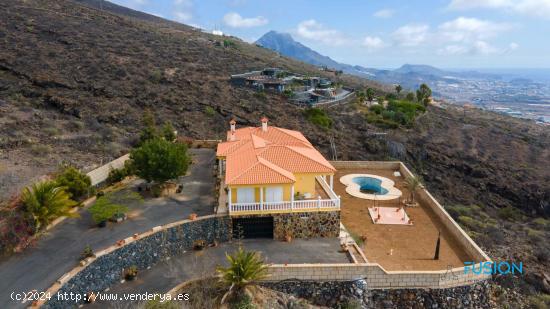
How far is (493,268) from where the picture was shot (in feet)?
62.8

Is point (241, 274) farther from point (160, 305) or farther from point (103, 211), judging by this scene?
point (103, 211)

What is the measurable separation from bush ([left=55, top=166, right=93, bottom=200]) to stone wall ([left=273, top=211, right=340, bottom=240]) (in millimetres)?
11452

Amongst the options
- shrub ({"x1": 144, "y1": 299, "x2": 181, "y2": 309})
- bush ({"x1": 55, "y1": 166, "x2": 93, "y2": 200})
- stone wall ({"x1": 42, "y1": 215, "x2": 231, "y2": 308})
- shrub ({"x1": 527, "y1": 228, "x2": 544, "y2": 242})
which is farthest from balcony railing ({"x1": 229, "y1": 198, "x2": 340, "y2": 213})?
shrub ({"x1": 527, "y1": 228, "x2": 544, "y2": 242})

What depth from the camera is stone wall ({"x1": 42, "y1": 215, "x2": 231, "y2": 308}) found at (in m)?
15.0

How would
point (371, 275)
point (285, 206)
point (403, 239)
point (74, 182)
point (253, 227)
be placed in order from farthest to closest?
point (403, 239) → point (74, 182) → point (253, 227) → point (285, 206) → point (371, 275)

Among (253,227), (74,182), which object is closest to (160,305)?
(253,227)

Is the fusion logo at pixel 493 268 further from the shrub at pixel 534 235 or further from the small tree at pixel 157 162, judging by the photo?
the small tree at pixel 157 162

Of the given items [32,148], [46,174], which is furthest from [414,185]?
[32,148]

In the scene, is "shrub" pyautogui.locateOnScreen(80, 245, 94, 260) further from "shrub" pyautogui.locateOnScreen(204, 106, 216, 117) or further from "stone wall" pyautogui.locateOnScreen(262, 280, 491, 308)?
"shrub" pyautogui.locateOnScreen(204, 106, 216, 117)

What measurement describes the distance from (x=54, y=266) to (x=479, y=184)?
42143 mm

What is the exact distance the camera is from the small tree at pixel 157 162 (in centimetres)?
2209

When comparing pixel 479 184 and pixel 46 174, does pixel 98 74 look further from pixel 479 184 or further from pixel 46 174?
pixel 479 184

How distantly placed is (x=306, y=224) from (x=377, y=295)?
17.2ft

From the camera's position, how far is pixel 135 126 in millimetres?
40500
